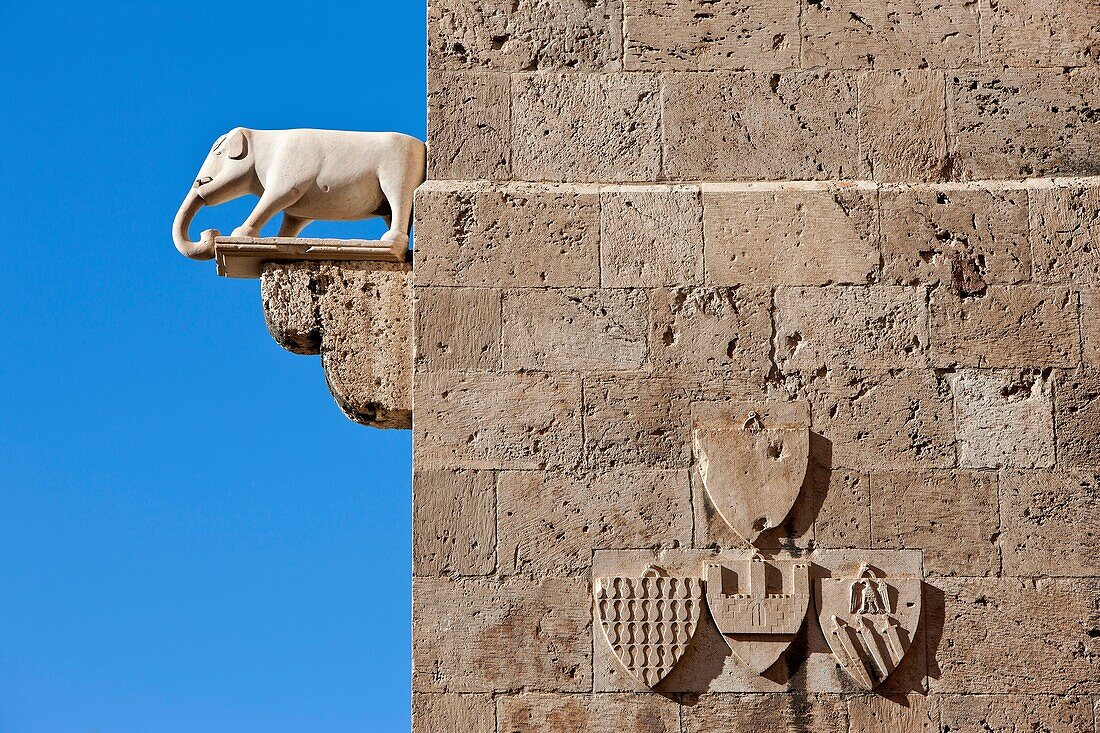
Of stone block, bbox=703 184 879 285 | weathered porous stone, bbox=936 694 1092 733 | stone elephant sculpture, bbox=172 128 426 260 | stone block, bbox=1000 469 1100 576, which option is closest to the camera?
weathered porous stone, bbox=936 694 1092 733

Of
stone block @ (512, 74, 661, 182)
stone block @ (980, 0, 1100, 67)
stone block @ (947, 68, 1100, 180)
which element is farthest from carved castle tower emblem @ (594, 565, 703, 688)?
stone block @ (980, 0, 1100, 67)

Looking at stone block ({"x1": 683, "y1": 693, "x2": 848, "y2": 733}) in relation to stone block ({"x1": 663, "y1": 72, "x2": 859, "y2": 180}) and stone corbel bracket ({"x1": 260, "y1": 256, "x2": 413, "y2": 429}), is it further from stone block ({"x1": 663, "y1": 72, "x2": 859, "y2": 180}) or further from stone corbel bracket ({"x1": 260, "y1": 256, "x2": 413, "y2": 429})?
stone block ({"x1": 663, "y1": 72, "x2": 859, "y2": 180})

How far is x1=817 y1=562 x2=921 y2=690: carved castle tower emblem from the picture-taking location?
17.1ft

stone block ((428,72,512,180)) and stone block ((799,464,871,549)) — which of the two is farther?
stone block ((428,72,512,180))

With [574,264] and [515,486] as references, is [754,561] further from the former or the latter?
[574,264]

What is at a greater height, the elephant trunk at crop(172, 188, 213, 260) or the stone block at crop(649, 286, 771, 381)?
the elephant trunk at crop(172, 188, 213, 260)

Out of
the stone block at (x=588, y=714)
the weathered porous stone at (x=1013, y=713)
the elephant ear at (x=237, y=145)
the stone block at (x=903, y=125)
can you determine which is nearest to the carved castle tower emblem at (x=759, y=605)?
the stone block at (x=588, y=714)

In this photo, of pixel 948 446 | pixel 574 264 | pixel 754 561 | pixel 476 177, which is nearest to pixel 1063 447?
pixel 948 446

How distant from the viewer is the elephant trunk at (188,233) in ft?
20.2

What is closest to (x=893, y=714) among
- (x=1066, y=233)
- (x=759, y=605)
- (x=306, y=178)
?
(x=759, y=605)

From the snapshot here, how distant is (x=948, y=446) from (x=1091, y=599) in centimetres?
67

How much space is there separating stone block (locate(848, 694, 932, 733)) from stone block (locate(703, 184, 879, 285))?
140 centimetres

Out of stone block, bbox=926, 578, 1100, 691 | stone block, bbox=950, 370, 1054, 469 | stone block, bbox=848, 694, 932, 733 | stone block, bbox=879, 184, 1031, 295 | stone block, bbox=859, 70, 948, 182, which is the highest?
stone block, bbox=859, 70, 948, 182

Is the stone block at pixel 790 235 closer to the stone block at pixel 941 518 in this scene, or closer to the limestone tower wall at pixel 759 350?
the limestone tower wall at pixel 759 350
